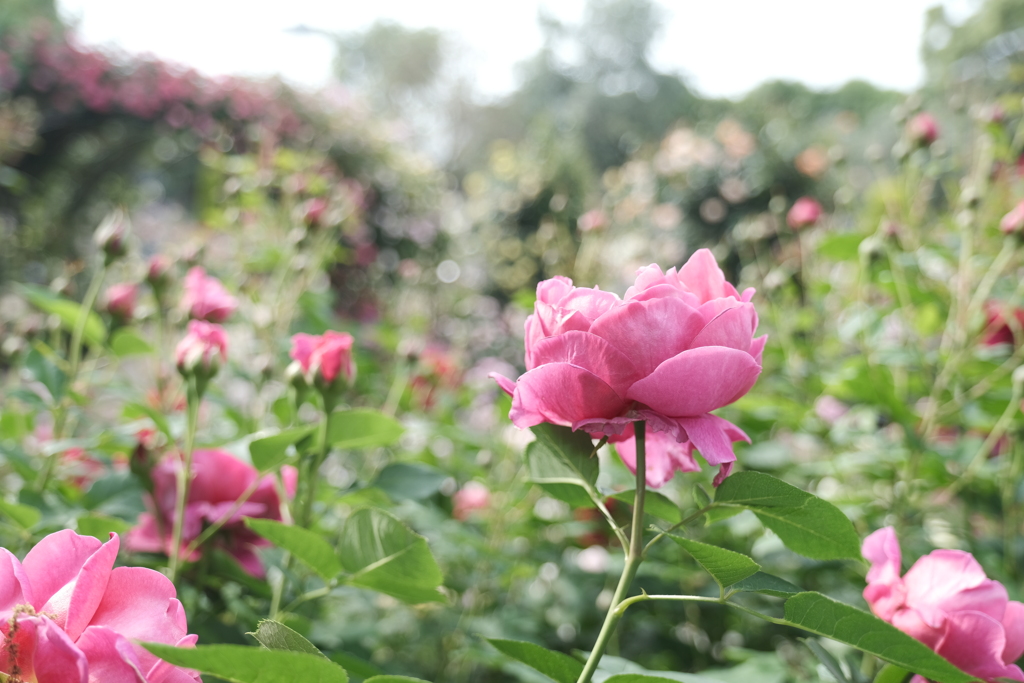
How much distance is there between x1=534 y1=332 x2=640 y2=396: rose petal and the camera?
26 cm

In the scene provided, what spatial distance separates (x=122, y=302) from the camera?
745mm

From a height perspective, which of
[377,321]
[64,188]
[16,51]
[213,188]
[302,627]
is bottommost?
[302,627]

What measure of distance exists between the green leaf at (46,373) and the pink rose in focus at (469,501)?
0.58 meters

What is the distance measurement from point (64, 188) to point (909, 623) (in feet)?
16.9

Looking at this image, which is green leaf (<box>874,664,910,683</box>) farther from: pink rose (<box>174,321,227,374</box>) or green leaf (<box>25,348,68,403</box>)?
green leaf (<box>25,348,68,403</box>)

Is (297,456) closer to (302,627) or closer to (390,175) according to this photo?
(302,627)

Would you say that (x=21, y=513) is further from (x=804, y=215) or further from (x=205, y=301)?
(x=804, y=215)

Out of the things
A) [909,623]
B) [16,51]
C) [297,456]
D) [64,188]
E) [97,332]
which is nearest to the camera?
[909,623]

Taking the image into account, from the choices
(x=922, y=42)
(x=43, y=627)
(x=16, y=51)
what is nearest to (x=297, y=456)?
(x=43, y=627)

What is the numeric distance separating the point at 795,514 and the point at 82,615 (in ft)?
0.86

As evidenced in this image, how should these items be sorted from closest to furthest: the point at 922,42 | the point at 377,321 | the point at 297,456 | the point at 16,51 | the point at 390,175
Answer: the point at 297,456 → the point at 377,321 → the point at 390,175 → the point at 16,51 → the point at 922,42

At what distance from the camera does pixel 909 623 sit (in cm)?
31

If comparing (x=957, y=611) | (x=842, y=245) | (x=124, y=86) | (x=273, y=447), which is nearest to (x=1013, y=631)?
(x=957, y=611)

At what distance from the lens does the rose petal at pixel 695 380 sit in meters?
0.25
